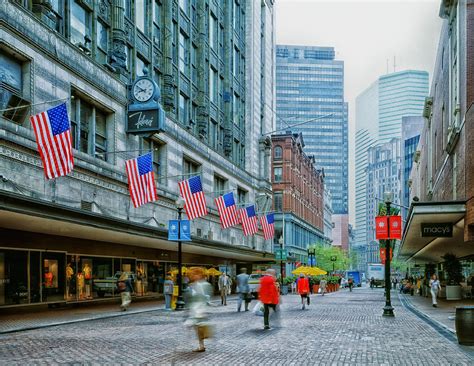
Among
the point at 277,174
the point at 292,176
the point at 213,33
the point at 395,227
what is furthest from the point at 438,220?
the point at 292,176

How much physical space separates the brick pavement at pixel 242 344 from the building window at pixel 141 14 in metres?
20.3

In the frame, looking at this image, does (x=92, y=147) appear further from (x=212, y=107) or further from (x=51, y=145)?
(x=212, y=107)

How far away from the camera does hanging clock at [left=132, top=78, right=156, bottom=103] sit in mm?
32312

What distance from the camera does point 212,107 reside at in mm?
50188

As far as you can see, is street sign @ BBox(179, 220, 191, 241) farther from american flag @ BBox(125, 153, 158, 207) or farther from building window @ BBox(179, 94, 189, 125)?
building window @ BBox(179, 94, 189, 125)

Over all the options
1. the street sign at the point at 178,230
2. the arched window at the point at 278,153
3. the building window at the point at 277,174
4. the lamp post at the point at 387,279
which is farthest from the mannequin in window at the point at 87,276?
the arched window at the point at 278,153

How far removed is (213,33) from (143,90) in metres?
20.9

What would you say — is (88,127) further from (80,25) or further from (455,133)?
(455,133)

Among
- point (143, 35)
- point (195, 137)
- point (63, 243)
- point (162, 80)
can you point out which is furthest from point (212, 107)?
point (63, 243)

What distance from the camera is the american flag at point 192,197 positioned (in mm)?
31734

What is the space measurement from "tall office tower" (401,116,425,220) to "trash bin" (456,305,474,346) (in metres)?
135

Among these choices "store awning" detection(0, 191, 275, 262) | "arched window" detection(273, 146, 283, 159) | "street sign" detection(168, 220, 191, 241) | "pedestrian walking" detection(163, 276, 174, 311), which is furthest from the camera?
"arched window" detection(273, 146, 283, 159)

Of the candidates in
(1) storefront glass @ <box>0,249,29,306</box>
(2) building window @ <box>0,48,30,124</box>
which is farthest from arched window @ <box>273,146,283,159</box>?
(2) building window @ <box>0,48,30,124</box>

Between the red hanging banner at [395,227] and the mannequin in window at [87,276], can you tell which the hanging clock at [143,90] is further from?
the red hanging banner at [395,227]
